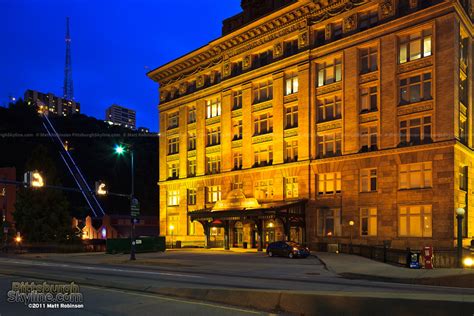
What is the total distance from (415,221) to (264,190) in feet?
60.9

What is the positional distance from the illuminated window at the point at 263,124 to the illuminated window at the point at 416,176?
1732 cm

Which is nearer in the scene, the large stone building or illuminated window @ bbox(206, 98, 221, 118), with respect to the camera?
the large stone building

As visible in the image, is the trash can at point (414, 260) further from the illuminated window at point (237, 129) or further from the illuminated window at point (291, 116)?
the illuminated window at point (237, 129)

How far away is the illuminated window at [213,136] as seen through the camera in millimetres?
63250

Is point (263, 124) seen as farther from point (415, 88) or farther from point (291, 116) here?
point (415, 88)

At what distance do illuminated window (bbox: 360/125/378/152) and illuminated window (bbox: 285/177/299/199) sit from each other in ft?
29.1

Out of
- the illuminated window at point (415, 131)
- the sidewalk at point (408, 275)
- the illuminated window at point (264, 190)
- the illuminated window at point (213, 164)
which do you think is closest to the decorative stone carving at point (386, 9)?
the illuminated window at point (415, 131)

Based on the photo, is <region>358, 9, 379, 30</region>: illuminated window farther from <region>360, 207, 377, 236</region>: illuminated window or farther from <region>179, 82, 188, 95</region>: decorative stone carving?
<region>179, 82, 188, 95</region>: decorative stone carving

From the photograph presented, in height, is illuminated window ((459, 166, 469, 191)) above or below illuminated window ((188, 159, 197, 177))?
below

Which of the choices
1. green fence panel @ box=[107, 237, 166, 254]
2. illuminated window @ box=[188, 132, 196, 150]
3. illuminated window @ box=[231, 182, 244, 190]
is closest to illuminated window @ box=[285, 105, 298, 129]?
illuminated window @ box=[231, 182, 244, 190]

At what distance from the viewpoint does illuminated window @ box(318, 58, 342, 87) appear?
4909 cm

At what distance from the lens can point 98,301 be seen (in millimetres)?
13516

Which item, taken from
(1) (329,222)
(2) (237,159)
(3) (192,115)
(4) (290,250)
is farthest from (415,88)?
(3) (192,115)

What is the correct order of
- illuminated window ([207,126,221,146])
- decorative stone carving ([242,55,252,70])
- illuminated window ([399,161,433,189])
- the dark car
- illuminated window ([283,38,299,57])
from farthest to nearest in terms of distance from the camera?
illuminated window ([207,126,221,146]) < decorative stone carving ([242,55,252,70]) < illuminated window ([283,38,299,57]) < illuminated window ([399,161,433,189]) < the dark car
